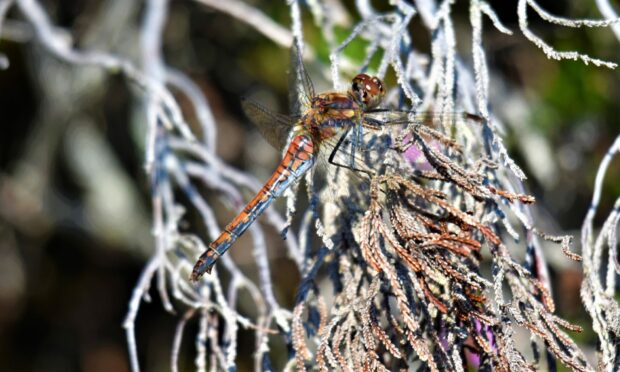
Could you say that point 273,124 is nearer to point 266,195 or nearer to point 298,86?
point 298,86

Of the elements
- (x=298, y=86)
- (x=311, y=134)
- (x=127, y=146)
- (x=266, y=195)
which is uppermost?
(x=127, y=146)

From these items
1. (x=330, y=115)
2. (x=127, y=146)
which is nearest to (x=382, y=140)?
(x=330, y=115)

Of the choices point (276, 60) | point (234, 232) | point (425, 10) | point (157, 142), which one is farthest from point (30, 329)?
point (425, 10)

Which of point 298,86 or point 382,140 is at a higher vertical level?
point 298,86

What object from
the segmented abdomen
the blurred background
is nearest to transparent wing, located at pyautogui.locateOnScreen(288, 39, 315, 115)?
the segmented abdomen

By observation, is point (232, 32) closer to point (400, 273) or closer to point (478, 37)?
point (478, 37)

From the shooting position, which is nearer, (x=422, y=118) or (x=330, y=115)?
(x=422, y=118)

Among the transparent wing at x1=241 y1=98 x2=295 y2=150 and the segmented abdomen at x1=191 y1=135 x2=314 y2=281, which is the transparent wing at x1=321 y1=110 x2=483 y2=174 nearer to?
the segmented abdomen at x1=191 y1=135 x2=314 y2=281
